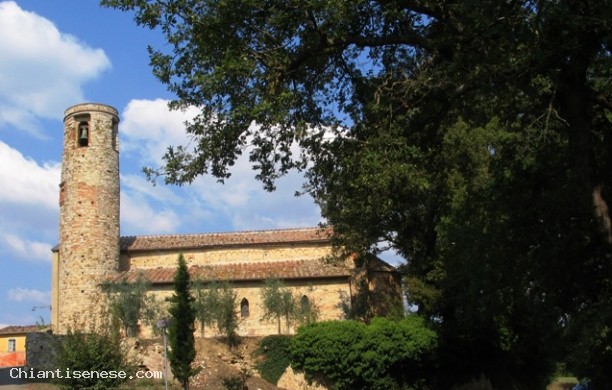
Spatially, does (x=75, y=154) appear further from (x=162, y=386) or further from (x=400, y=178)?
(x=400, y=178)

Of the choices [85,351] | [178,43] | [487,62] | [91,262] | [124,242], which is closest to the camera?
[487,62]

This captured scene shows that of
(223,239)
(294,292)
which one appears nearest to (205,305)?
(294,292)

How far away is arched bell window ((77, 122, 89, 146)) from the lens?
39281 mm

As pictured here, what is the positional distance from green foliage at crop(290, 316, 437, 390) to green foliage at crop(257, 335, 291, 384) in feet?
10.7

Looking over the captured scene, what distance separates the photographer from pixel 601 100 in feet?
33.6

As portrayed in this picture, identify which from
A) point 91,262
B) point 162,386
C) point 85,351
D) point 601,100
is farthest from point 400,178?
point 91,262

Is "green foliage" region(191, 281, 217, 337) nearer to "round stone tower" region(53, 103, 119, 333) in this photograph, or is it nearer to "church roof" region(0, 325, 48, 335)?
"round stone tower" region(53, 103, 119, 333)

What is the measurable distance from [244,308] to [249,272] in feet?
7.42

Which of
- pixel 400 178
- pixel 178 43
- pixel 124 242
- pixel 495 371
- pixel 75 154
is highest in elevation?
pixel 75 154

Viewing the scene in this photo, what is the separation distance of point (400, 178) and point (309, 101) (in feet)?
8.04

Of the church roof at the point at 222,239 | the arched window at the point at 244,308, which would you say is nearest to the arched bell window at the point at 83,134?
the church roof at the point at 222,239

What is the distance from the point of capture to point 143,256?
41281mm

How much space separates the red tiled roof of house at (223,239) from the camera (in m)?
40.1

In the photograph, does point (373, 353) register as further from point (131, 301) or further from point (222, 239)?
point (222, 239)
